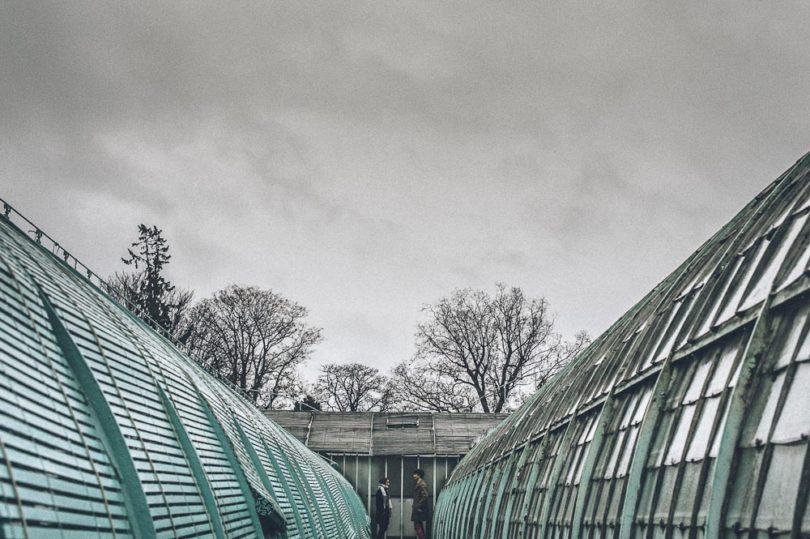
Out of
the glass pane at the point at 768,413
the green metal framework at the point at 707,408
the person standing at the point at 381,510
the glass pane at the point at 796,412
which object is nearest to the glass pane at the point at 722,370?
the green metal framework at the point at 707,408

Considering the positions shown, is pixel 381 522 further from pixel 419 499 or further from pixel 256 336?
pixel 256 336

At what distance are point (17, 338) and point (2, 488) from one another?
1.33m

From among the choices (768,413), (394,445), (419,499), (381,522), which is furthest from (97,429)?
(394,445)

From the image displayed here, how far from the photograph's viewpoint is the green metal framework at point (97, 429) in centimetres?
403

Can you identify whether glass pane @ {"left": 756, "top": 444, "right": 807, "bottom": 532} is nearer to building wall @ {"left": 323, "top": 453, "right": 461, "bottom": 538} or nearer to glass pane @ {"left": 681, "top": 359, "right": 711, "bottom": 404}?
glass pane @ {"left": 681, "top": 359, "right": 711, "bottom": 404}

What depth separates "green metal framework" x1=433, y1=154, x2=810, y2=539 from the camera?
4.22m

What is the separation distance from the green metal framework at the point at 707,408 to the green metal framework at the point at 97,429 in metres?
3.81

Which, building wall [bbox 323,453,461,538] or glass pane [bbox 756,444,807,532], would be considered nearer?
glass pane [bbox 756,444,807,532]

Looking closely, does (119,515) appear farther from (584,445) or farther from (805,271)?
(584,445)

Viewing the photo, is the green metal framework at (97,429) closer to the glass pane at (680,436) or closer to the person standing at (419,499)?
the glass pane at (680,436)

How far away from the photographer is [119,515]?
16.2 ft

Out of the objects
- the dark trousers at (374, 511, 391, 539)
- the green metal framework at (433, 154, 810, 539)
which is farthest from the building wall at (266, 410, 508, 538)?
the green metal framework at (433, 154, 810, 539)

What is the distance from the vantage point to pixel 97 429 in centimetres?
524

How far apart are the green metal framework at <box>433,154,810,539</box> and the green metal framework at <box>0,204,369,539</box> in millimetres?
3809
